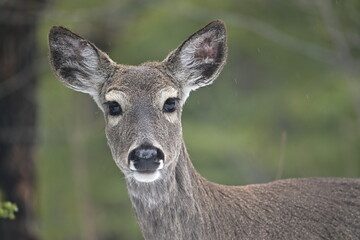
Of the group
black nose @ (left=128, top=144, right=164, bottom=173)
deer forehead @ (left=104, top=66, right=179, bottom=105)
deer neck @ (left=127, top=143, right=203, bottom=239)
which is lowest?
deer neck @ (left=127, top=143, right=203, bottom=239)

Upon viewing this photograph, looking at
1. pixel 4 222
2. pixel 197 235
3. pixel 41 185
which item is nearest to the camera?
pixel 197 235

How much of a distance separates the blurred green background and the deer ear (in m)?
8.58

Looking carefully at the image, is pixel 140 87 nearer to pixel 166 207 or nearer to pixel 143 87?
pixel 143 87

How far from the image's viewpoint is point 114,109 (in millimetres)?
8578

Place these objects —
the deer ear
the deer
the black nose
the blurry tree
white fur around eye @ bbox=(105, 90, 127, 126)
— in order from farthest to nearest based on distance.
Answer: the blurry tree
the deer ear
white fur around eye @ bbox=(105, 90, 127, 126)
the deer
the black nose

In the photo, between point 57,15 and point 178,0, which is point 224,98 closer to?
point 178,0

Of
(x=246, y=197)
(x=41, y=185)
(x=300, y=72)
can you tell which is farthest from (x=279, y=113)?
(x=246, y=197)

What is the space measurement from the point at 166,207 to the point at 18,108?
6.20 metres

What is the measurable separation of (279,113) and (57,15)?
7675mm

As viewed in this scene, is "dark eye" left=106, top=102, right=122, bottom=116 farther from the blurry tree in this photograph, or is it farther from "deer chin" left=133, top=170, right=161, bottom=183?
the blurry tree

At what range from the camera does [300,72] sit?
21.2 metres

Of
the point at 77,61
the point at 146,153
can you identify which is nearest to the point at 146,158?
the point at 146,153

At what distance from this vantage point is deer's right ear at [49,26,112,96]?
9016 mm

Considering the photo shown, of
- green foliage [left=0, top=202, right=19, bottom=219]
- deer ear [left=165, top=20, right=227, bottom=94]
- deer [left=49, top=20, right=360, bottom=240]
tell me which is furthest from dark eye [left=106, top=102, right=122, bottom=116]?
green foliage [left=0, top=202, right=19, bottom=219]
